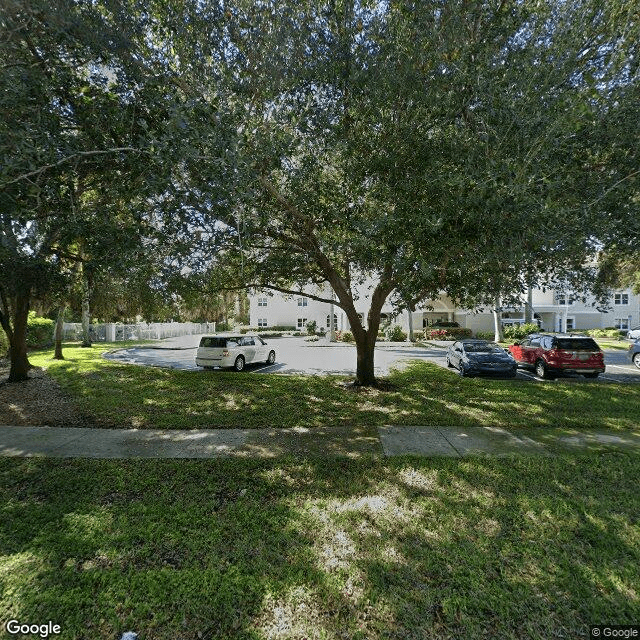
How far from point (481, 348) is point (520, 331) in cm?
1935

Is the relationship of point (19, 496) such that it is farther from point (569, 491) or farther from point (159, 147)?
point (569, 491)

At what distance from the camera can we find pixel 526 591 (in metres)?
3.07

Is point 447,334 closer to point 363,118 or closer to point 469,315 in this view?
point 469,315

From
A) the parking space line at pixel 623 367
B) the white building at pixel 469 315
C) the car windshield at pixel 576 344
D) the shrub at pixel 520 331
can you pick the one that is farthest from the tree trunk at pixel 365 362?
the white building at pixel 469 315

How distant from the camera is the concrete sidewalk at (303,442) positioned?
604cm

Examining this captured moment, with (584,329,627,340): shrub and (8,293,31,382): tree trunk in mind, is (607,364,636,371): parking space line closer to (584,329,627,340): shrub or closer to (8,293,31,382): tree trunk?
(584,329,627,340): shrub

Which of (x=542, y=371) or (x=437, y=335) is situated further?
(x=437, y=335)

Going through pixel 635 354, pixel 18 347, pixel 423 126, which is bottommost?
pixel 635 354

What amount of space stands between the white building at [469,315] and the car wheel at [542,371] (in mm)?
22956

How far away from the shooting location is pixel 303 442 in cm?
657

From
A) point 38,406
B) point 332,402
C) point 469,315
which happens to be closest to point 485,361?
point 332,402

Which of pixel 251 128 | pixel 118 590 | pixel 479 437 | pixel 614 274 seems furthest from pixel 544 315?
pixel 118 590

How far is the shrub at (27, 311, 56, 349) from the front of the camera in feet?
80.5

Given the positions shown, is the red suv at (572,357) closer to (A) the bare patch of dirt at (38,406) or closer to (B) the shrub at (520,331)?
(A) the bare patch of dirt at (38,406)
